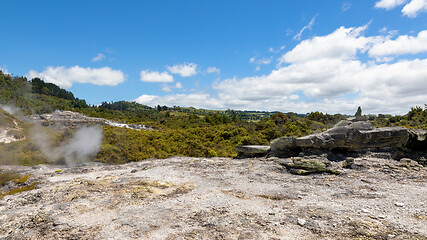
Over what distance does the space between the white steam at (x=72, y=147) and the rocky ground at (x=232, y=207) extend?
5.77 metres

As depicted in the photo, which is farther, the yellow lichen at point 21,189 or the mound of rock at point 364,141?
the mound of rock at point 364,141

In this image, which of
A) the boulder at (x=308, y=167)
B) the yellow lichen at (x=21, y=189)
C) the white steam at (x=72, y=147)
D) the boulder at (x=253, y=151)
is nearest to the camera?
the yellow lichen at (x=21, y=189)

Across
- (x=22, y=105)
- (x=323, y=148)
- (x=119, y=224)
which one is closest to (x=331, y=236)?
(x=119, y=224)

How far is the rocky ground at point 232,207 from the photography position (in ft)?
17.5

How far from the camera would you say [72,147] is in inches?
731

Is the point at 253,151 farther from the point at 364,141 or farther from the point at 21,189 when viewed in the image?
the point at 21,189

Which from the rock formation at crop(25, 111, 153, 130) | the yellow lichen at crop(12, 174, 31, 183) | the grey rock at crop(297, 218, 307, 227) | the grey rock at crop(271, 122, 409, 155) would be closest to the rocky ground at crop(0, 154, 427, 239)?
the grey rock at crop(297, 218, 307, 227)

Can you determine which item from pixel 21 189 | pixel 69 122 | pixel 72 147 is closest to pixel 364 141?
pixel 21 189

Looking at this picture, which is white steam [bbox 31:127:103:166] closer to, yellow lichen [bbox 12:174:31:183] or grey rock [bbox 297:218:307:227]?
yellow lichen [bbox 12:174:31:183]

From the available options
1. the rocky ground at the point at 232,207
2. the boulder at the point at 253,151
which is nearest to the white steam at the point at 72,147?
the rocky ground at the point at 232,207

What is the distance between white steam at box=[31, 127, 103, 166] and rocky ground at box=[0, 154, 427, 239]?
18.9 ft

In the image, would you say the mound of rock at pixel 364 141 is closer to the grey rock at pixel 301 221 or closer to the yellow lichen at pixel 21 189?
the grey rock at pixel 301 221

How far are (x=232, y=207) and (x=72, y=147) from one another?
18.1 meters

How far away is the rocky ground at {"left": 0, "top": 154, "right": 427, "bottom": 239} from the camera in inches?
210
